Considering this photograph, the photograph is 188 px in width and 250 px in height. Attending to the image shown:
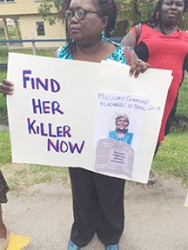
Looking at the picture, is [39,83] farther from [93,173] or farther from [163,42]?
[163,42]

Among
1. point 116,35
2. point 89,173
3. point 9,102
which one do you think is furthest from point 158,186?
point 116,35

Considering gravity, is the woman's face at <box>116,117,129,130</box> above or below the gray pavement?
above

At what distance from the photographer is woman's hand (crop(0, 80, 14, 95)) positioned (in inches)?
57.4

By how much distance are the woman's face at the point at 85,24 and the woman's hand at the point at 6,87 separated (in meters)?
0.43

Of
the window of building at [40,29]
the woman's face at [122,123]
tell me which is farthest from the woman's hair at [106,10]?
the window of building at [40,29]

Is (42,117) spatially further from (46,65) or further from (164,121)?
(164,121)

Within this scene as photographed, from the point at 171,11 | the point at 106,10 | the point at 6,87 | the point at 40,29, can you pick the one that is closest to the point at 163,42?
the point at 171,11

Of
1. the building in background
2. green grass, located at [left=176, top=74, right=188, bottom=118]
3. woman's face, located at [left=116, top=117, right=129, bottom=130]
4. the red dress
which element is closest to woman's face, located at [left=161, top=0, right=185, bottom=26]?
the red dress

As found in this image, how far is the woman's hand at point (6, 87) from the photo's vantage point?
4.78 feet

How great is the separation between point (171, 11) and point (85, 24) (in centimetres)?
93

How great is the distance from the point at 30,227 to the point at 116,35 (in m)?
16.5

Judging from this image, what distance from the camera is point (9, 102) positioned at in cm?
151

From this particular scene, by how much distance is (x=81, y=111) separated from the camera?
1514mm

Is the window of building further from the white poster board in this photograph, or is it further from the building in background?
the white poster board
